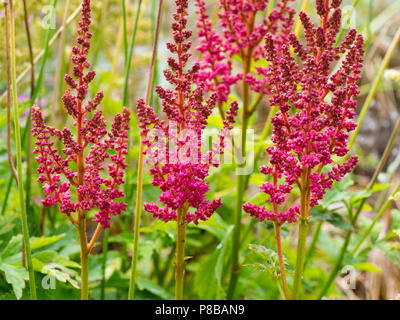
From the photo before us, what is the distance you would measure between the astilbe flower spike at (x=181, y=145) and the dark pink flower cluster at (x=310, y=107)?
0.10 meters

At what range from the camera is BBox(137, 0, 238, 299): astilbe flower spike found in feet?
2.99

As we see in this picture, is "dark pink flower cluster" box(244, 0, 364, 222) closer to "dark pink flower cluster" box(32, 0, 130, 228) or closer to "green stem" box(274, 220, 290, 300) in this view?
"green stem" box(274, 220, 290, 300)

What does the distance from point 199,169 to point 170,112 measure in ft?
0.38

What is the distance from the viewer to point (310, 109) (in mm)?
927

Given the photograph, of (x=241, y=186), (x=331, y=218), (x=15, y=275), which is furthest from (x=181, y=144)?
(x=331, y=218)

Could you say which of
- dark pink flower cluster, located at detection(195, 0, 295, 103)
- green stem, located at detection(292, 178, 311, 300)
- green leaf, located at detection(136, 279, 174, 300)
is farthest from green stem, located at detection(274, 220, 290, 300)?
green leaf, located at detection(136, 279, 174, 300)

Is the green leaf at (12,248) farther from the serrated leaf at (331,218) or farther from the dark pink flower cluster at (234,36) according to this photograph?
the serrated leaf at (331,218)

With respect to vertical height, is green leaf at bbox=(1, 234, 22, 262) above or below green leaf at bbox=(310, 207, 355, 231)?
below

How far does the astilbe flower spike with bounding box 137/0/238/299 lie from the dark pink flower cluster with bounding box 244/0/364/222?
0.33 feet

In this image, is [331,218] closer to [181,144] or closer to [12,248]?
[181,144]

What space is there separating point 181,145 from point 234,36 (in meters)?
0.27

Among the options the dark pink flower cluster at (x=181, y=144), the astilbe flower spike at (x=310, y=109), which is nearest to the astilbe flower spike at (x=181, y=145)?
the dark pink flower cluster at (x=181, y=144)

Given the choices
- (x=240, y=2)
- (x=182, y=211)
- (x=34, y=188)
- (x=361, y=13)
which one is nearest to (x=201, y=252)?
(x=34, y=188)

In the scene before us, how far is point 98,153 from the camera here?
2.98ft
